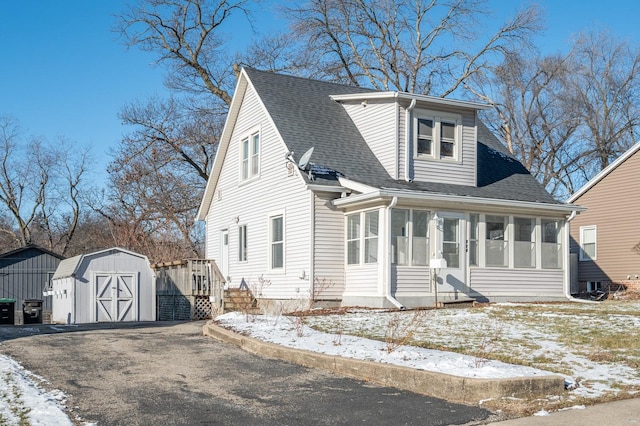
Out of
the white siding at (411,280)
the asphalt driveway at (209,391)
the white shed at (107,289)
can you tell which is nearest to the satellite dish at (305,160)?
Answer: the white siding at (411,280)

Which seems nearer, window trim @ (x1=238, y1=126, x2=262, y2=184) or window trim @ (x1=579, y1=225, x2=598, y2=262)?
window trim @ (x1=238, y1=126, x2=262, y2=184)

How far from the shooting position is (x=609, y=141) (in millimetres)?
40750

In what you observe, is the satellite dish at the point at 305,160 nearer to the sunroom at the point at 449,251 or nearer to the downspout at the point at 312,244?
the downspout at the point at 312,244

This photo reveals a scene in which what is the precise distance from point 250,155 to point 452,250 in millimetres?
7454

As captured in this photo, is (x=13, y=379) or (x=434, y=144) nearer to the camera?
(x=13, y=379)

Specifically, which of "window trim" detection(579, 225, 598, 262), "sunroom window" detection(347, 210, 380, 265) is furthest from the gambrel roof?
"window trim" detection(579, 225, 598, 262)

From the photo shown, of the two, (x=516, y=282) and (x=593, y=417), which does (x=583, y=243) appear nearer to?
(x=516, y=282)

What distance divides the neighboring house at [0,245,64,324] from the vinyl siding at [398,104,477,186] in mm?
22633

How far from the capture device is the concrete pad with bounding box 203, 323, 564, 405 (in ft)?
25.2

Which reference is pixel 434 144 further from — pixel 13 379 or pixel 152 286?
pixel 13 379

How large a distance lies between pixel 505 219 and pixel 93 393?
14.1 m

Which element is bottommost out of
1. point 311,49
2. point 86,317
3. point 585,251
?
point 86,317

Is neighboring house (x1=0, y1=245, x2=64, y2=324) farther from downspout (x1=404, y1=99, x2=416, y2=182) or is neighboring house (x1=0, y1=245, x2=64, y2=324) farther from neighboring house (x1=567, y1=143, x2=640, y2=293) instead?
neighboring house (x1=567, y1=143, x2=640, y2=293)

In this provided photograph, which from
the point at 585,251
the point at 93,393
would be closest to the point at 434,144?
the point at 585,251
